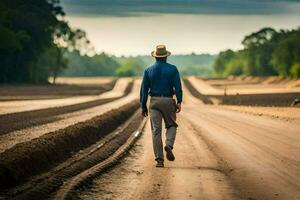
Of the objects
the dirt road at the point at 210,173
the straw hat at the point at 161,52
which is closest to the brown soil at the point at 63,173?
the dirt road at the point at 210,173

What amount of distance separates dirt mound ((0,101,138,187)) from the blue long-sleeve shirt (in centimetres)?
232

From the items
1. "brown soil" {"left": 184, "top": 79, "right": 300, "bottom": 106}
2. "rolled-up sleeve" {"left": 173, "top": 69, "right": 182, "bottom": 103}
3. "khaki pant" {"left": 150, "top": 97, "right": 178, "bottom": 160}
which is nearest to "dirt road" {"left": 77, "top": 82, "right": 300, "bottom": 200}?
"khaki pant" {"left": 150, "top": 97, "right": 178, "bottom": 160}

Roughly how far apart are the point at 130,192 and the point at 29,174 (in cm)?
277

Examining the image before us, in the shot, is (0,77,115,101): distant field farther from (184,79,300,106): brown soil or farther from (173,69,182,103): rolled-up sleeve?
(173,69,182,103): rolled-up sleeve

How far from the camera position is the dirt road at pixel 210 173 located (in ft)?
32.2

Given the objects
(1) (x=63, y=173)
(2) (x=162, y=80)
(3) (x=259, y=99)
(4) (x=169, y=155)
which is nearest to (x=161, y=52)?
(2) (x=162, y=80)

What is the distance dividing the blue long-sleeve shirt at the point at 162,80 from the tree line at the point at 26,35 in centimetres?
7098

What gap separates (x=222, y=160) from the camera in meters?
14.3

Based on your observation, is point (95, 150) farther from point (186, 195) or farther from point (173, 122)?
point (186, 195)

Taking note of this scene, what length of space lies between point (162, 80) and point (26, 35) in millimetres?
78920

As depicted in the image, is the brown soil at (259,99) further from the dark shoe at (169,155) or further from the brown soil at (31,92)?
the dark shoe at (169,155)

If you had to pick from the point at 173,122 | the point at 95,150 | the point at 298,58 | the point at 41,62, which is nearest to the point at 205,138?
the point at 95,150

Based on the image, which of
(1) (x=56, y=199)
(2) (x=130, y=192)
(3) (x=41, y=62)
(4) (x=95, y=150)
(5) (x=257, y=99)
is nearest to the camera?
(1) (x=56, y=199)

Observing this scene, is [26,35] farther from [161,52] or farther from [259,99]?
[161,52]
